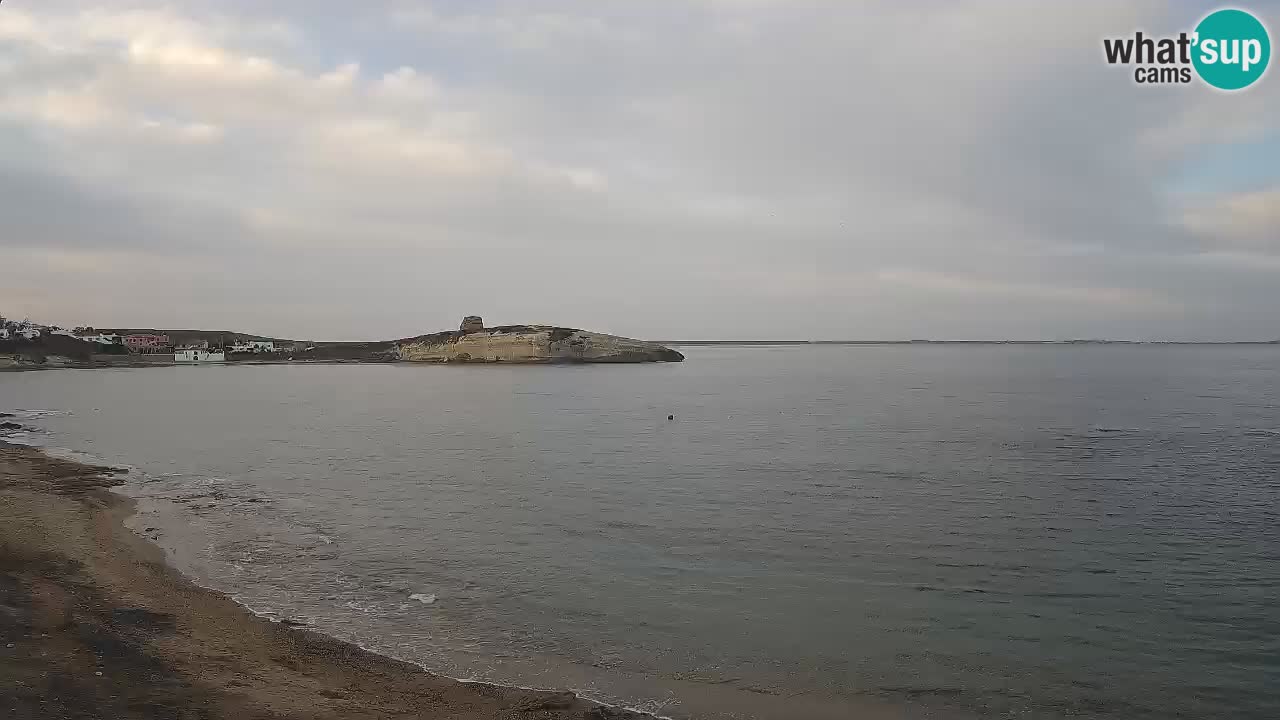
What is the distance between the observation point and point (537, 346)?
14600 cm

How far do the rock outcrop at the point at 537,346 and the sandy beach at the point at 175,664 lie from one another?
134 m

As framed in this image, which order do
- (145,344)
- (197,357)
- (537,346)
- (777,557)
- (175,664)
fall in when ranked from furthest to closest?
(145,344) → (197,357) → (537,346) → (777,557) → (175,664)

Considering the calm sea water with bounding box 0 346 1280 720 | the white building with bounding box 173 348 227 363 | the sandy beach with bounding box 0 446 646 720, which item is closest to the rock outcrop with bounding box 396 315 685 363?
the white building with bounding box 173 348 227 363

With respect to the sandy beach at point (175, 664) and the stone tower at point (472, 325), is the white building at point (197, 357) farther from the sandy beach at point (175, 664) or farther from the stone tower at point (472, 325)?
the sandy beach at point (175, 664)

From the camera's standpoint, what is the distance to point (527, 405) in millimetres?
59312

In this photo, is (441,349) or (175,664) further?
(441,349)

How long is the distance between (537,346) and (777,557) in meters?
133

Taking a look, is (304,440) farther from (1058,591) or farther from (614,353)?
(614,353)

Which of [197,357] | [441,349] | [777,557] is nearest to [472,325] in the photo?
[441,349]

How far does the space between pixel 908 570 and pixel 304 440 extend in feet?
105

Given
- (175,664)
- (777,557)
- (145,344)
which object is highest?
(145,344)

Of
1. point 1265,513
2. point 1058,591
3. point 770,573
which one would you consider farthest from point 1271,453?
point 770,573

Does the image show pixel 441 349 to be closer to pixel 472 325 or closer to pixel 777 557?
pixel 472 325

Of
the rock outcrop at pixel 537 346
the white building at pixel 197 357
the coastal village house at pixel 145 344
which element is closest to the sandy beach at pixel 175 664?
the rock outcrop at pixel 537 346
